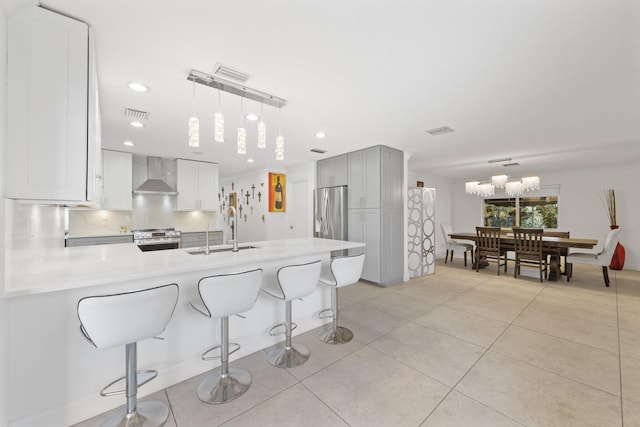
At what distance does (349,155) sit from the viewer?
4824 mm

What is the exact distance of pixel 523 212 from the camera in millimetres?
7379

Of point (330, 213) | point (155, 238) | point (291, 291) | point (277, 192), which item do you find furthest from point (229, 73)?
point (277, 192)

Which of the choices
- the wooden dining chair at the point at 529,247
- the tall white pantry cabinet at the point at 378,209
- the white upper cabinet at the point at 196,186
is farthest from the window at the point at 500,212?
the white upper cabinet at the point at 196,186

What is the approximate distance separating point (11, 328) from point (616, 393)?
3.91 m

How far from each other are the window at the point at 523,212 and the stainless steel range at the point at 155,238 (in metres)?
8.52

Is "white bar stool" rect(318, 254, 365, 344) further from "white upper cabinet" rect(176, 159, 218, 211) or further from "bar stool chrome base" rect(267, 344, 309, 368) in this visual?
"white upper cabinet" rect(176, 159, 218, 211)

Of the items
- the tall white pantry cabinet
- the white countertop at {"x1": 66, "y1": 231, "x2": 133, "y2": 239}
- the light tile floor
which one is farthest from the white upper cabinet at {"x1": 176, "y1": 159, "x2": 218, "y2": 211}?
the light tile floor

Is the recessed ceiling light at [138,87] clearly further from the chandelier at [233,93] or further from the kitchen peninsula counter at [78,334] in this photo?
the kitchen peninsula counter at [78,334]

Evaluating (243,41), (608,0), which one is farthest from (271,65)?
(608,0)

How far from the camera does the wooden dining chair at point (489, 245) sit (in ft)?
17.7

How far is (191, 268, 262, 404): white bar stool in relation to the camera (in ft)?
5.54

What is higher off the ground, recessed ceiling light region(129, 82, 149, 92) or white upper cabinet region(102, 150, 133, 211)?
recessed ceiling light region(129, 82, 149, 92)

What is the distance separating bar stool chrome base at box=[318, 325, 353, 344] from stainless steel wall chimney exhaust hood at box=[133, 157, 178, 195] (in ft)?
13.7

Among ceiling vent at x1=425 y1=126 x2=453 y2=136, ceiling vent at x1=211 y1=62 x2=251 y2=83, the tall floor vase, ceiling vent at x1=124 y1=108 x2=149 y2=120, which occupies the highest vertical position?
ceiling vent at x1=124 y1=108 x2=149 y2=120
